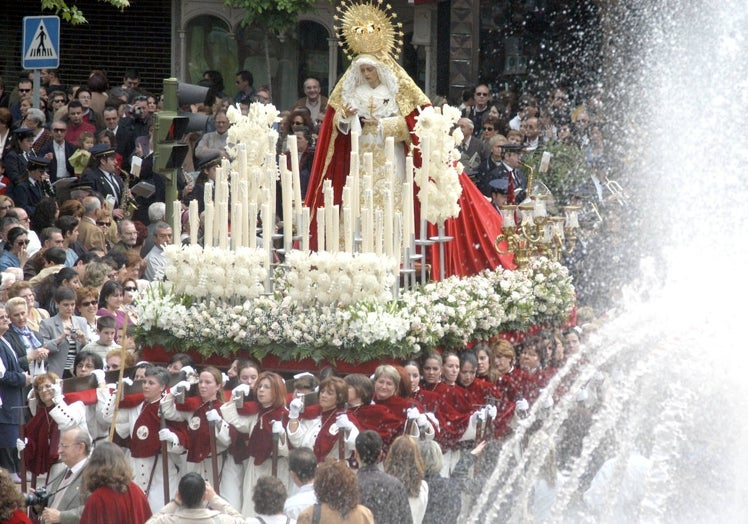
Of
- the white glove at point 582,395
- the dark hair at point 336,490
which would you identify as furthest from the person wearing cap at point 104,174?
the dark hair at point 336,490

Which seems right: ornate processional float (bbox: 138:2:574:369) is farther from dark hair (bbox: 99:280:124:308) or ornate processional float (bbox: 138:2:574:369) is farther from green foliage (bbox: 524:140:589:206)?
green foliage (bbox: 524:140:589:206)

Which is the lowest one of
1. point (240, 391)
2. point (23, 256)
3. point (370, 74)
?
point (240, 391)

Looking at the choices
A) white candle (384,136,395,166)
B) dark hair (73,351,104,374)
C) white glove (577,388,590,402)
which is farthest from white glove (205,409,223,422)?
white candle (384,136,395,166)

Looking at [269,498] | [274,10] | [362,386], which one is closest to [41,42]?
[274,10]

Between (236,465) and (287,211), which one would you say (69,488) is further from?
(287,211)

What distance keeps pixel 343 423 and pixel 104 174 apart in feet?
20.8

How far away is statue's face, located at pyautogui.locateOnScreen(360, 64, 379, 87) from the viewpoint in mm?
13352

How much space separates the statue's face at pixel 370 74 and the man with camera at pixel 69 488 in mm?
4392

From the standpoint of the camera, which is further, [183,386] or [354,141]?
[354,141]

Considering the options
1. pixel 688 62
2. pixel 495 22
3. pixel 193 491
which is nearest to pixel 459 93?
pixel 495 22

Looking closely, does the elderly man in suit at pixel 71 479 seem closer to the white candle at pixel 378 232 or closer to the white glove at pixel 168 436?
the white glove at pixel 168 436

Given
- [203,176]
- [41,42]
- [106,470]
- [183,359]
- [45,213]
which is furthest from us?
[203,176]

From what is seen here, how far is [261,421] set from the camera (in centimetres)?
1072

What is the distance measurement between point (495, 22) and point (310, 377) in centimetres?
1170
